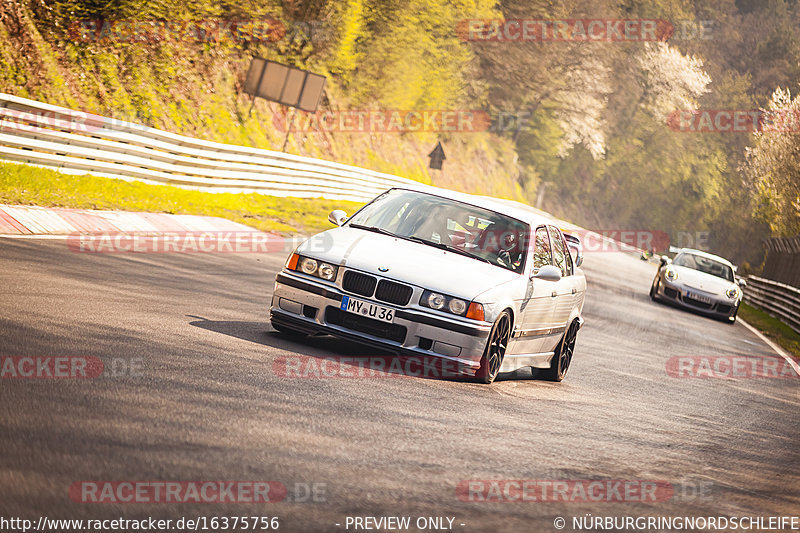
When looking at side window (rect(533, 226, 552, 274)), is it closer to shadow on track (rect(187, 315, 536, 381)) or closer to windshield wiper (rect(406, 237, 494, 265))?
windshield wiper (rect(406, 237, 494, 265))

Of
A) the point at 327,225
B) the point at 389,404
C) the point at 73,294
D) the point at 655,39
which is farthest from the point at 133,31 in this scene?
the point at 655,39

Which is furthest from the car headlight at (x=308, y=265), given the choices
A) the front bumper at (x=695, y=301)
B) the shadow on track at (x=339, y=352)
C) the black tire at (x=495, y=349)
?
the front bumper at (x=695, y=301)

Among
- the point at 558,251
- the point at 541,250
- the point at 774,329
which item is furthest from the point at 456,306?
the point at 774,329

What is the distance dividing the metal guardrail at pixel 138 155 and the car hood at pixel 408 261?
9145 millimetres

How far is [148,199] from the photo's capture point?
1927 cm

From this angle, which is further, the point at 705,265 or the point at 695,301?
the point at 705,265

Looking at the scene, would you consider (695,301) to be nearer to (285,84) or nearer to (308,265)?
(285,84)

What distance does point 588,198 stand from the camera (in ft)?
302

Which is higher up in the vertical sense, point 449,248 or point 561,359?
point 449,248

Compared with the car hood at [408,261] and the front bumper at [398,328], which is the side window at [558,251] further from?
the front bumper at [398,328]

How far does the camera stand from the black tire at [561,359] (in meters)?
10.2

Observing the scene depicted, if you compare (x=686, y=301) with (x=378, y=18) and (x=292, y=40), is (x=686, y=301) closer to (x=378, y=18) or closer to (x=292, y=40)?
(x=292, y=40)

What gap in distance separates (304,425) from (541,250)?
4324mm

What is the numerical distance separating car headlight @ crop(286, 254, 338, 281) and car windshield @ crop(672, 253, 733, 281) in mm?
18683
